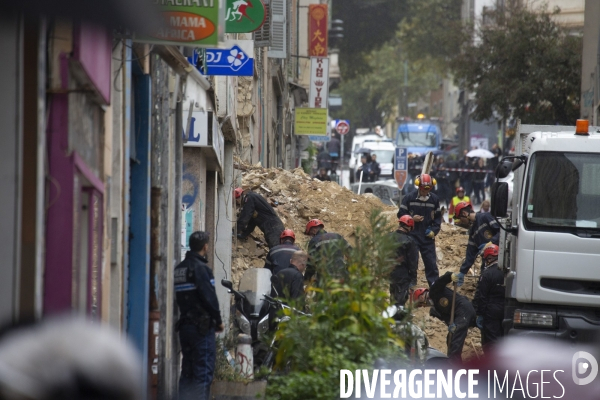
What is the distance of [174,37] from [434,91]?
83155mm

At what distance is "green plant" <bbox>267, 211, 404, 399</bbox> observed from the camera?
671 cm

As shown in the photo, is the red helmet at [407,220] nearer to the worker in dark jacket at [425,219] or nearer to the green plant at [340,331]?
the worker in dark jacket at [425,219]

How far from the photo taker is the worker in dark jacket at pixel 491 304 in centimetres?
1196

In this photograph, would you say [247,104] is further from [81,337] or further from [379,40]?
[379,40]

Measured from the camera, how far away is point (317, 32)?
37938mm

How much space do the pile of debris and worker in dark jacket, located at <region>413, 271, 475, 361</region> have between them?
14.9ft

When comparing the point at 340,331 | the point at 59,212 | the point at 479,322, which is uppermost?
the point at 59,212

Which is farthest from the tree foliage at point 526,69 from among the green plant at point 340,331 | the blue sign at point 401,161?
the green plant at point 340,331

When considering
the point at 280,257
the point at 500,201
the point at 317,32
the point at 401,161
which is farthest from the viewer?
the point at 317,32

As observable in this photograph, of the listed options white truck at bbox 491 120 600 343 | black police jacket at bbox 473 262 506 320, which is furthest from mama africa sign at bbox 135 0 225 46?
black police jacket at bbox 473 262 506 320

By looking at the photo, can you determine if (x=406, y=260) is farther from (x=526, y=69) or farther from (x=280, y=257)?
(x=526, y=69)

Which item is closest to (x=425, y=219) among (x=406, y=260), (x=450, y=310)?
(x=406, y=260)

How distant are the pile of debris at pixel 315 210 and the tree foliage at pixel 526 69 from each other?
12.0 m

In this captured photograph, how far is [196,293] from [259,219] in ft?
26.4
